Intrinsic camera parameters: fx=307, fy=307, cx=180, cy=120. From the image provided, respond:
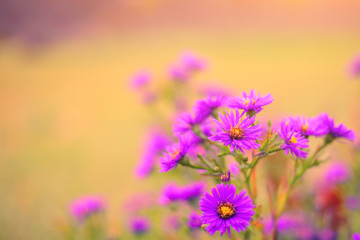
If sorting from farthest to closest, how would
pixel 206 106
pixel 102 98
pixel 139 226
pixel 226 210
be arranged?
pixel 102 98
pixel 139 226
pixel 206 106
pixel 226 210

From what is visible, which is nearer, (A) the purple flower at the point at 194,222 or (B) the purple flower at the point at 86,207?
(A) the purple flower at the point at 194,222

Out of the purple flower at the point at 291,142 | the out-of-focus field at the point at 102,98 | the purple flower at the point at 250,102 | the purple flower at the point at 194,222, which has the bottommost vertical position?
the purple flower at the point at 194,222

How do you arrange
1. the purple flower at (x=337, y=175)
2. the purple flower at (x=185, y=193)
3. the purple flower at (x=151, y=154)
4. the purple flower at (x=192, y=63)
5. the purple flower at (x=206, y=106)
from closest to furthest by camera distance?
1. the purple flower at (x=206, y=106)
2. the purple flower at (x=185, y=193)
3. the purple flower at (x=151, y=154)
4. the purple flower at (x=337, y=175)
5. the purple flower at (x=192, y=63)

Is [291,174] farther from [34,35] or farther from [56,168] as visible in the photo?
[34,35]

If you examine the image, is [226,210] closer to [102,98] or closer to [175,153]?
[175,153]

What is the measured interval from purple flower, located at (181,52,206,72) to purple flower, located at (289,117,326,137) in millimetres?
571

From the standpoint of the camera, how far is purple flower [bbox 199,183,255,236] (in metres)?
0.48

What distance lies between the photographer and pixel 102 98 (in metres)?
2.77

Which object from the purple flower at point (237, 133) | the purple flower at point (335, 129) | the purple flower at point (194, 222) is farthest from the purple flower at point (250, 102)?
the purple flower at point (194, 222)

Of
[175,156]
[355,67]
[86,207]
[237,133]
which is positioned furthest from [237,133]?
[355,67]

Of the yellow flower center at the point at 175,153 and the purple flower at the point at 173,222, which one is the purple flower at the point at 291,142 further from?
the purple flower at the point at 173,222

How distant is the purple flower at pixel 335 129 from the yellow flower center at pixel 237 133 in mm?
184

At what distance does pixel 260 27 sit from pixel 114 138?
2.65 m

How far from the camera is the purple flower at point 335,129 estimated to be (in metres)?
0.57
